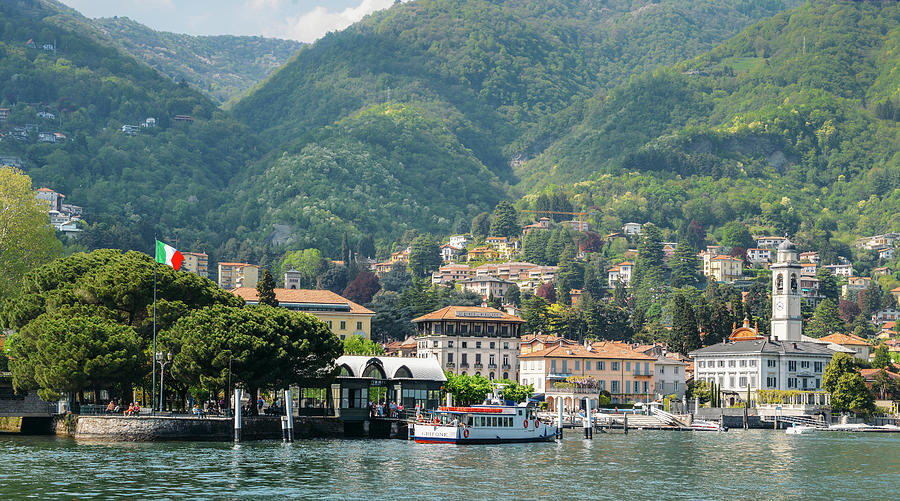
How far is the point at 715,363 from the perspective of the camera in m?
164

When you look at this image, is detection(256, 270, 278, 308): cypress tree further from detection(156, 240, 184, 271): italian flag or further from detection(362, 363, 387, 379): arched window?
detection(156, 240, 184, 271): italian flag

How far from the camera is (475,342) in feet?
504

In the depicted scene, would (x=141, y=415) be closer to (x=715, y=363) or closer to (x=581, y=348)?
(x=581, y=348)

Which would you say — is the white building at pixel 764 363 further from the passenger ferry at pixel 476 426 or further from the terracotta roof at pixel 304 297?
the passenger ferry at pixel 476 426

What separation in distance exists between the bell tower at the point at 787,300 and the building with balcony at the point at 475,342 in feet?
132

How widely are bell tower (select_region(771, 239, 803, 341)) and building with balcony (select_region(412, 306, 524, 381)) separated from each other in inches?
1581

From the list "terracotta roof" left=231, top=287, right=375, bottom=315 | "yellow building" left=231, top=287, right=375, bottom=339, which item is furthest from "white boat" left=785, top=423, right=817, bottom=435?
"terracotta roof" left=231, top=287, right=375, bottom=315

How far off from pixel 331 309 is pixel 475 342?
26883 mm

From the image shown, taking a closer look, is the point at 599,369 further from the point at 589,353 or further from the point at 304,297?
the point at 304,297

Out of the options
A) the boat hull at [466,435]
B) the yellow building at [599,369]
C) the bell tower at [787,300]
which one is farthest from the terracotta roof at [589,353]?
the boat hull at [466,435]

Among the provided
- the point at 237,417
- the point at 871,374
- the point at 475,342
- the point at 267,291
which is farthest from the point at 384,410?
the point at 871,374

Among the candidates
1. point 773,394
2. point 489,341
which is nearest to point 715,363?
point 773,394

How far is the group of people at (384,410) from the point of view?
102 m

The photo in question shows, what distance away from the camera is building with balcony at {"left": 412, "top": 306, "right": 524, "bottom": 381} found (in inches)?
6019
